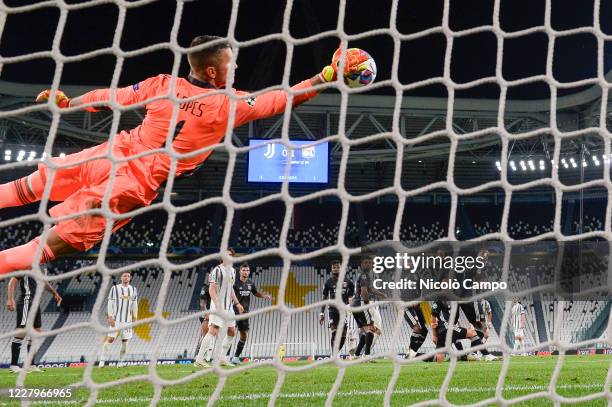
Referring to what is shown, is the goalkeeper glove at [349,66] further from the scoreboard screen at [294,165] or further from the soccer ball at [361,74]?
the scoreboard screen at [294,165]

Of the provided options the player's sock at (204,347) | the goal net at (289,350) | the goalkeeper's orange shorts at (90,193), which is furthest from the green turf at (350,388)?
the goal net at (289,350)

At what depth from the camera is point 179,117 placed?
2578mm

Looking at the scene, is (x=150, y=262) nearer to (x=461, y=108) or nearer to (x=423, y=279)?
(x=423, y=279)

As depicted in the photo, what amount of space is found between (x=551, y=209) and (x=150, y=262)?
53.4 feet

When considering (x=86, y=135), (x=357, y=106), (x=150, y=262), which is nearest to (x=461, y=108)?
(x=357, y=106)

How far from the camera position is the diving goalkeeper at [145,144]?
7.77ft

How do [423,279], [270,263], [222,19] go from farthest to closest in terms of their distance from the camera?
[270,263]
[222,19]
[423,279]

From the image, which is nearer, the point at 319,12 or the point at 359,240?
the point at 319,12

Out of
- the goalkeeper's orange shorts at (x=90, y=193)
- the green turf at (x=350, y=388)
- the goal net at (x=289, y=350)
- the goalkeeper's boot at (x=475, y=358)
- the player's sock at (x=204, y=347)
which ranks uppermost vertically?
the goalkeeper's orange shorts at (x=90, y=193)

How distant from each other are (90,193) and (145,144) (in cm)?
34

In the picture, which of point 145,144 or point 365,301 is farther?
point 365,301

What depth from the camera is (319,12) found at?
11.1 m

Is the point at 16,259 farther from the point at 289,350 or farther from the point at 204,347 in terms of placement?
the point at 289,350

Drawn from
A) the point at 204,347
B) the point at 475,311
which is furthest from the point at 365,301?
the point at 204,347
